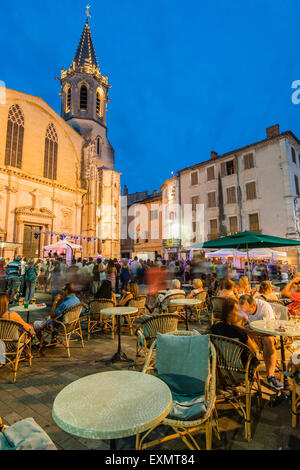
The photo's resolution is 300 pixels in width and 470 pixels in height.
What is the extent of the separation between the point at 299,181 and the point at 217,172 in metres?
7.40

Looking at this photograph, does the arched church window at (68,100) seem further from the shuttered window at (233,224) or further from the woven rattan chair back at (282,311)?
the woven rattan chair back at (282,311)

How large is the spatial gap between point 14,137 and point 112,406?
82.4 ft

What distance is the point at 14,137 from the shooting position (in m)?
21.3

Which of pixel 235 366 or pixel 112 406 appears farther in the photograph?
pixel 235 366

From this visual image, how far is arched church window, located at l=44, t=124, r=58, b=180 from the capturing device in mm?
23750

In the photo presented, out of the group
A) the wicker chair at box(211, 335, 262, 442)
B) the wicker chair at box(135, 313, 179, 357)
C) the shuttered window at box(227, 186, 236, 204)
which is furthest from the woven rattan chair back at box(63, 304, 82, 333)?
the shuttered window at box(227, 186, 236, 204)

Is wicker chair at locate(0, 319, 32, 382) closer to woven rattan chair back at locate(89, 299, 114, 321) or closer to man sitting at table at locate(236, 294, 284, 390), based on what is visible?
woven rattan chair back at locate(89, 299, 114, 321)

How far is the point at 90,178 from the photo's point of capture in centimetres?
2677

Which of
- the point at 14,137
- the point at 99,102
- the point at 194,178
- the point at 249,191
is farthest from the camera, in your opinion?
the point at 99,102

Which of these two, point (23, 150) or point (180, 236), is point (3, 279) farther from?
point (180, 236)

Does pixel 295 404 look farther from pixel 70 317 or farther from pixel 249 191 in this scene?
pixel 249 191

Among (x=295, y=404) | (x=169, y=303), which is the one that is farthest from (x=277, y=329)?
(x=169, y=303)

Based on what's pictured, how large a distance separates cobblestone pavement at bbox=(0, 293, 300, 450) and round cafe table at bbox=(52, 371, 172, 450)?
87 cm

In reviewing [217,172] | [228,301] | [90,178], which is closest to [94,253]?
[90,178]
